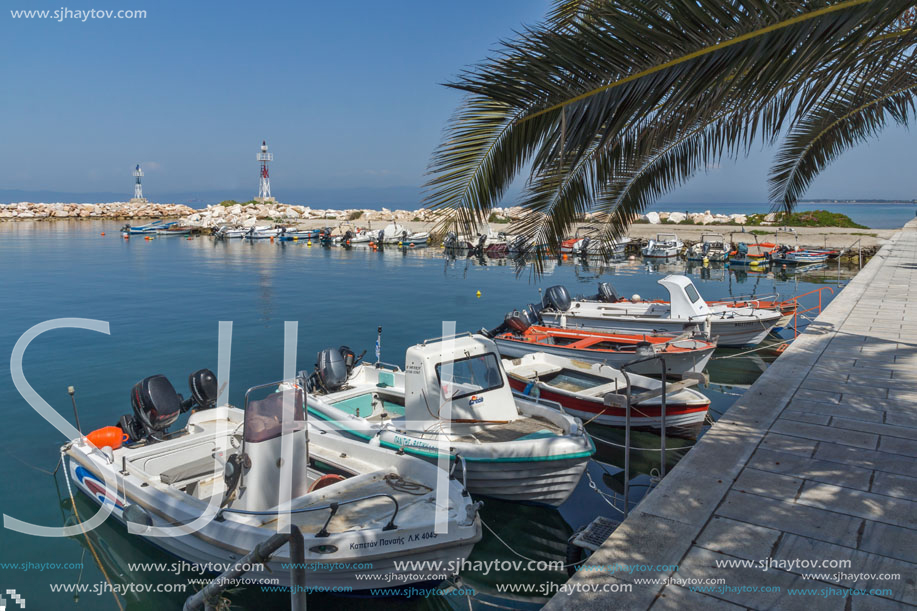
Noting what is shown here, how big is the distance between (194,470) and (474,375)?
188 inches

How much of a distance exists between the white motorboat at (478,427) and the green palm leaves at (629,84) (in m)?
4.17

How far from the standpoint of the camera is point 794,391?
872cm

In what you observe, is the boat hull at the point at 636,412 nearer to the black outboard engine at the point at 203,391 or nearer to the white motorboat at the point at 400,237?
the black outboard engine at the point at 203,391

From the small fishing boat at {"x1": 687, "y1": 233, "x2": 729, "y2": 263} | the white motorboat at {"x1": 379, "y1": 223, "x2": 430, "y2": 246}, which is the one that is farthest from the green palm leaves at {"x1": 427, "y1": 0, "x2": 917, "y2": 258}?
the white motorboat at {"x1": 379, "y1": 223, "x2": 430, "y2": 246}

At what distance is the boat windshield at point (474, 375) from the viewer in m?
10.6

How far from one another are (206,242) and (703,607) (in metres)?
80.7

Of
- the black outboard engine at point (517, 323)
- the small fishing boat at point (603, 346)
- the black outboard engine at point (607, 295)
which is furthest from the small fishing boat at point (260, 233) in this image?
the black outboard engine at point (517, 323)

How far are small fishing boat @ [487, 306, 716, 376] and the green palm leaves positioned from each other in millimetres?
9144

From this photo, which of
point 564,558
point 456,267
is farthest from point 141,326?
point 456,267

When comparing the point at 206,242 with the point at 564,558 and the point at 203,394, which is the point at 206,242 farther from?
the point at 564,558

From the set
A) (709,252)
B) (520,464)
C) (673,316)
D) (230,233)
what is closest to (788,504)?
(520,464)

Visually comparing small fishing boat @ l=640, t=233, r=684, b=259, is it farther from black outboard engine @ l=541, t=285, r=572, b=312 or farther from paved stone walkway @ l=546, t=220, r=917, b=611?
paved stone walkway @ l=546, t=220, r=917, b=611

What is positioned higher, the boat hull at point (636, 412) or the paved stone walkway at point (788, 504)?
the paved stone walkway at point (788, 504)

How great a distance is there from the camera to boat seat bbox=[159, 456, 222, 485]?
31.1 ft
